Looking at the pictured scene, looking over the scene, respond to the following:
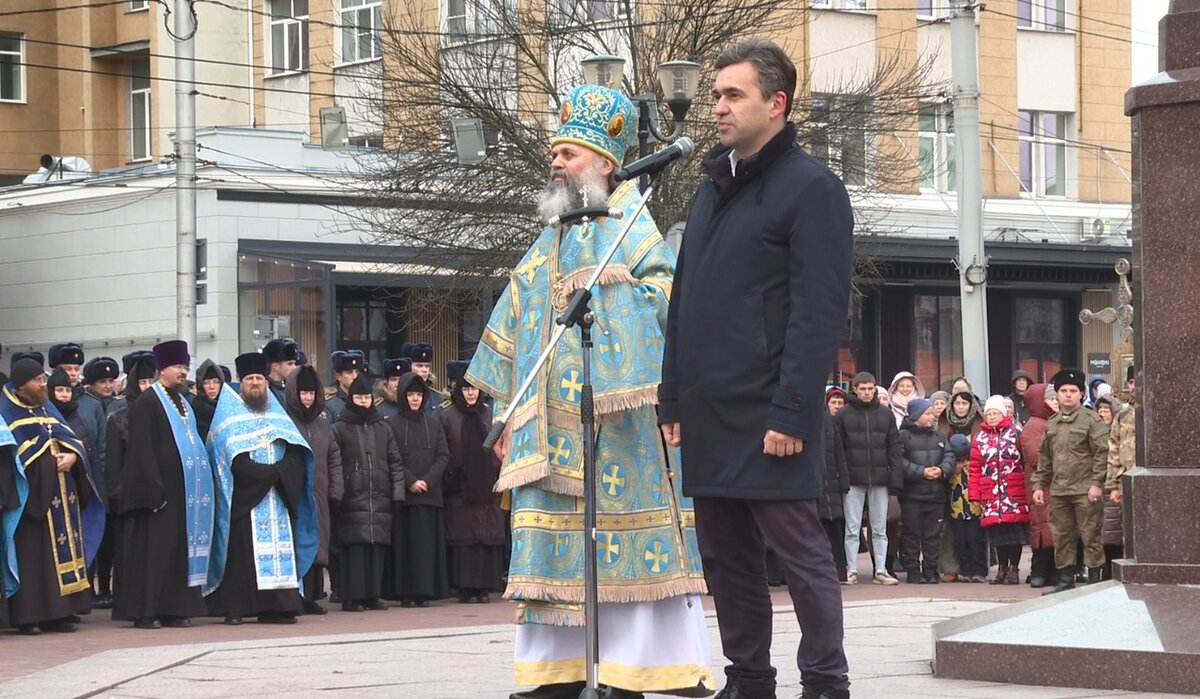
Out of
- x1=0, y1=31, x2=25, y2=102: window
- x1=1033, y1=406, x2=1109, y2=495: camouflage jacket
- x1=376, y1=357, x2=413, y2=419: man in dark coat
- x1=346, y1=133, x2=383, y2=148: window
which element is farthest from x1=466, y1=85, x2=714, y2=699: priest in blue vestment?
x1=0, y1=31, x2=25, y2=102: window

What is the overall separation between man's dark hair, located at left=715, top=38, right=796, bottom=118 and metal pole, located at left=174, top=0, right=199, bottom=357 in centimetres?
2024

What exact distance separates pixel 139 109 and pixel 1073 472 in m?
32.1

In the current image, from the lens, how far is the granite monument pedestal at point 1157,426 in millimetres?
7750

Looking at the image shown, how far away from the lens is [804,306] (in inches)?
255

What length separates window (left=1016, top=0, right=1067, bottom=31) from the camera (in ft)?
121

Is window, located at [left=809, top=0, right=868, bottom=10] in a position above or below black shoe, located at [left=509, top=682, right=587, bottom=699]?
above

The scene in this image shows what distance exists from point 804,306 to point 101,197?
27474 mm

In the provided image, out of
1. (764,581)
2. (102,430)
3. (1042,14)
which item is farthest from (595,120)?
(1042,14)

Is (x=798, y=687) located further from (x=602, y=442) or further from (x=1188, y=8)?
(x=1188, y=8)

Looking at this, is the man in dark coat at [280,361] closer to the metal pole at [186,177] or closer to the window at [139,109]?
the metal pole at [186,177]

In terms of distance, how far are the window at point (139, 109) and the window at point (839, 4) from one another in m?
16.4

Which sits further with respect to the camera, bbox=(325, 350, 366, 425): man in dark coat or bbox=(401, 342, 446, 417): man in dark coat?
bbox=(401, 342, 446, 417): man in dark coat

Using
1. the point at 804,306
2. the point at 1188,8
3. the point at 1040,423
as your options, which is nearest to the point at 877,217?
the point at 1040,423

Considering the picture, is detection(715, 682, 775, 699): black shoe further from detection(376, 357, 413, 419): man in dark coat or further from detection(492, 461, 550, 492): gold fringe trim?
detection(376, 357, 413, 419): man in dark coat
